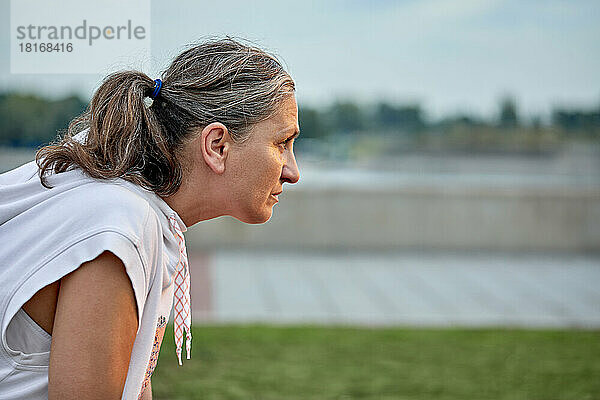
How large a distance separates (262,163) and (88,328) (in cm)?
35

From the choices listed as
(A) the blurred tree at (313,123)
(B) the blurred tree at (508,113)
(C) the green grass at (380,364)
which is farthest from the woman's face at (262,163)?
(B) the blurred tree at (508,113)

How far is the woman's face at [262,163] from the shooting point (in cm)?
113

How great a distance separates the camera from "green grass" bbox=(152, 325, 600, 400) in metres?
3.02

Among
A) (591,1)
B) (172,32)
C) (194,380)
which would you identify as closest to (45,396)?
(194,380)

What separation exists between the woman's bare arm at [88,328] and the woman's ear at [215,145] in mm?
224

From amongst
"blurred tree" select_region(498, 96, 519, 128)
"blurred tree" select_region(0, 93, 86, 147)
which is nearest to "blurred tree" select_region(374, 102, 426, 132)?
"blurred tree" select_region(498, 96, 519, 128)

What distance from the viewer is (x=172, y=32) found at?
3.24 m

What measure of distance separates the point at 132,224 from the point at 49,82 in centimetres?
374

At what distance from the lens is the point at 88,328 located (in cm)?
93

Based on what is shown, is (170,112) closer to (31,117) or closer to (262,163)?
(262,163)

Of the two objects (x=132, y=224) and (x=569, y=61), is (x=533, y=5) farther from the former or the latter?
(x=132, y=224)

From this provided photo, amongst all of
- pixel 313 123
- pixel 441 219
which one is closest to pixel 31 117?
pixel 313 123

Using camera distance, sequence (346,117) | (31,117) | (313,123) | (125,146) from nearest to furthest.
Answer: (125,146) < (31,117) < (313,123) < (346,117)

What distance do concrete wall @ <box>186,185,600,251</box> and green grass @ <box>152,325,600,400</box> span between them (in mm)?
2188
